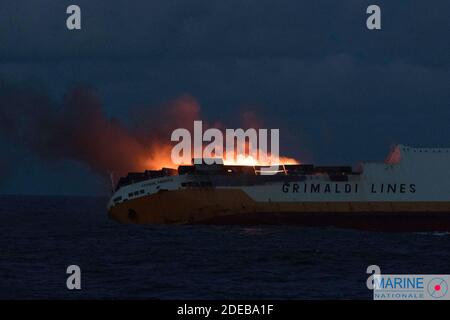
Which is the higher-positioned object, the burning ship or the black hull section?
the burning ship

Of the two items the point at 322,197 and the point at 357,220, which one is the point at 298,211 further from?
the point at 357,220

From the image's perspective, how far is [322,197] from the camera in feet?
237

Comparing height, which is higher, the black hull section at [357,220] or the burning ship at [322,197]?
the burning ship at [322,197]

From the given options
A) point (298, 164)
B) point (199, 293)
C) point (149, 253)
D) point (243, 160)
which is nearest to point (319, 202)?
point (298, 164)

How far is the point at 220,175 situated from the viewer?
242 ft

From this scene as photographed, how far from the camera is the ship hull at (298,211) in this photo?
234 ft

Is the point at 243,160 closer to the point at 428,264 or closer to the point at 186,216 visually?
the point at 186,216

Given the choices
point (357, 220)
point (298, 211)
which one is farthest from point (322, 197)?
point (357, 220)

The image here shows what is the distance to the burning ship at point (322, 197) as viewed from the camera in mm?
71562

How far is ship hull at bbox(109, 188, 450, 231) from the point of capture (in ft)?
234

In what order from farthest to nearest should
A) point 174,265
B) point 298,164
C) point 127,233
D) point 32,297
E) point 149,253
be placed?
point 298,164 → point 127,233 → point 149,253 → point 174,265 → point 32,297

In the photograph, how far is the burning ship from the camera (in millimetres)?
71562

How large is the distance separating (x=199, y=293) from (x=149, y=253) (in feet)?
55.0
